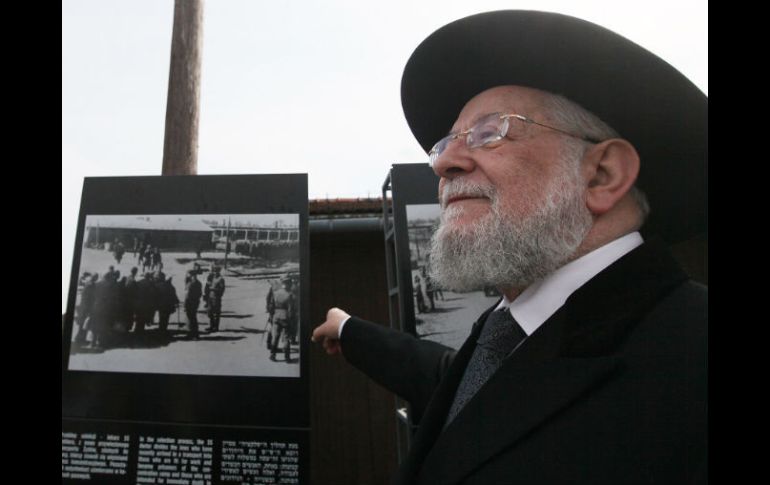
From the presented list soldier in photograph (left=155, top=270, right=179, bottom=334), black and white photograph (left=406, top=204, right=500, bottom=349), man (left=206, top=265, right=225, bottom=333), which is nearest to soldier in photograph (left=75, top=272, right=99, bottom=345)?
soldier in photograph (left=155, top=270, right=179, bottom=334)

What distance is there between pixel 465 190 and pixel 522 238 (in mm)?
205

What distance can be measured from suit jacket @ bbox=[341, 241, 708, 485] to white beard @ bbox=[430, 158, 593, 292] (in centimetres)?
15

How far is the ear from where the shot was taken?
1.19m

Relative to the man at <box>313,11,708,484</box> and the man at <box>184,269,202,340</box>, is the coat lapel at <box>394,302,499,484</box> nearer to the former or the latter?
the man at <box>313,11,708,484</box>

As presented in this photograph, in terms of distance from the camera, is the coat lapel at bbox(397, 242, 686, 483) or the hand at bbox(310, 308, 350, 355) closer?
the coat lapel at bbox(397, 242, 686, 483)

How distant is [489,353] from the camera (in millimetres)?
1237

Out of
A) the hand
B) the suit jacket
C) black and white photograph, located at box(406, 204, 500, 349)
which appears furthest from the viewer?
black and white photograph, located at box(406, 204, 500, 349)

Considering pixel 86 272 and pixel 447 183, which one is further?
pixel 86 272

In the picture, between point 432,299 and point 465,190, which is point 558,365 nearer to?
point 465,190

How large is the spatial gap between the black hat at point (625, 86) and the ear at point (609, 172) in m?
0.08

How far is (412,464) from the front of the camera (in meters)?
1.12
